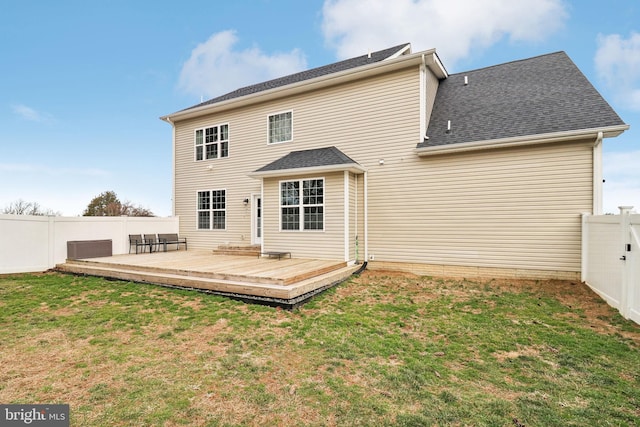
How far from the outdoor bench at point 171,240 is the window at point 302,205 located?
5.50 meters

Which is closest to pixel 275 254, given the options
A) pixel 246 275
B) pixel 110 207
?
pixel 246 275

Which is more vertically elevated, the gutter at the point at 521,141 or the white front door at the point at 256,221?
the gutter at the point at 521,141

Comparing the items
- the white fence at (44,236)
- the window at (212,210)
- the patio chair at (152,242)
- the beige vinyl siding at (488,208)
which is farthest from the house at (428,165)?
the white fence at (44,236)

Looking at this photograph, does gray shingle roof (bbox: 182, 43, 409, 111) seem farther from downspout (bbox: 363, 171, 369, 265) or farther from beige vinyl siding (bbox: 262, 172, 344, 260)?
beige vinyl siding (bbox: 262, 172, 344, 260)

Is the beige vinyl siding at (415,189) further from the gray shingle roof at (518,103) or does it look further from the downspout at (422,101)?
the gray shingle roof at (518,103)

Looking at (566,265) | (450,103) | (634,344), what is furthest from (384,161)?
(634,344)

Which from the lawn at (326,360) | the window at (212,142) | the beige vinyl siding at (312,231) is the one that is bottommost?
the lawn at (326,360)

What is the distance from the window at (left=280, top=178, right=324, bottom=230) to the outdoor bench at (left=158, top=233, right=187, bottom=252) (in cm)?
550

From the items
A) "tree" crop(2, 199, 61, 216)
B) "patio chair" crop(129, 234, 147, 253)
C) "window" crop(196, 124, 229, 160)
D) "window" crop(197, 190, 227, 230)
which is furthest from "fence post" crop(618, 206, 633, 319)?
"tree" crop(2, 199, 61, 216)

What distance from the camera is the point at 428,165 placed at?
8.62 m

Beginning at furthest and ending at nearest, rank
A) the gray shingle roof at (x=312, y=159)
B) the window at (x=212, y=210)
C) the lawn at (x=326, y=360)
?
the window at (x=212, y=210)
the gray shingle roof at (x=312, y=159)
the lawn at (x=326, y=360)

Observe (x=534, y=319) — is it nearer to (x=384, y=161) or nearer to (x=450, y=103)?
(x=384, y=161)

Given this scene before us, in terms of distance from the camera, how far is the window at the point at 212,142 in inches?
481

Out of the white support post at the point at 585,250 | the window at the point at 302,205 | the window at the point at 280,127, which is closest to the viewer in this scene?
the white support post at the point at 585,250
